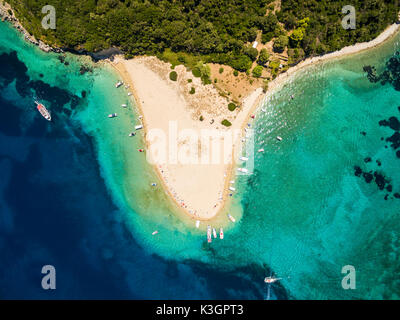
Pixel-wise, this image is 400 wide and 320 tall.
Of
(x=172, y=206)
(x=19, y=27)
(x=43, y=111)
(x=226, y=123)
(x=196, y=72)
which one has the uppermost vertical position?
(x=19, y=27)

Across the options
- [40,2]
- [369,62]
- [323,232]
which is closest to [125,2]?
[40,2]

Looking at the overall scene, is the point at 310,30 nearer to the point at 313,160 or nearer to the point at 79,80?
the point at 313,160

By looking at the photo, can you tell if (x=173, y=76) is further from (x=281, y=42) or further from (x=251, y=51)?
(x=281, y=42)

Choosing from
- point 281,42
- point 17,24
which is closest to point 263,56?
point 281,42

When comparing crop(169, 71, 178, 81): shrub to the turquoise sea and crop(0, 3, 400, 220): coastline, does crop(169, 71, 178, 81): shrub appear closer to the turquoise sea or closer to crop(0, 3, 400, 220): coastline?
crop(0, 3, 400, 220): coastline

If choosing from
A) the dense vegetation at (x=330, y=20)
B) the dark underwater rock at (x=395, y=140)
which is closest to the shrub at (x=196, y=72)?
the dense vegetation at (x=330, y=20)
